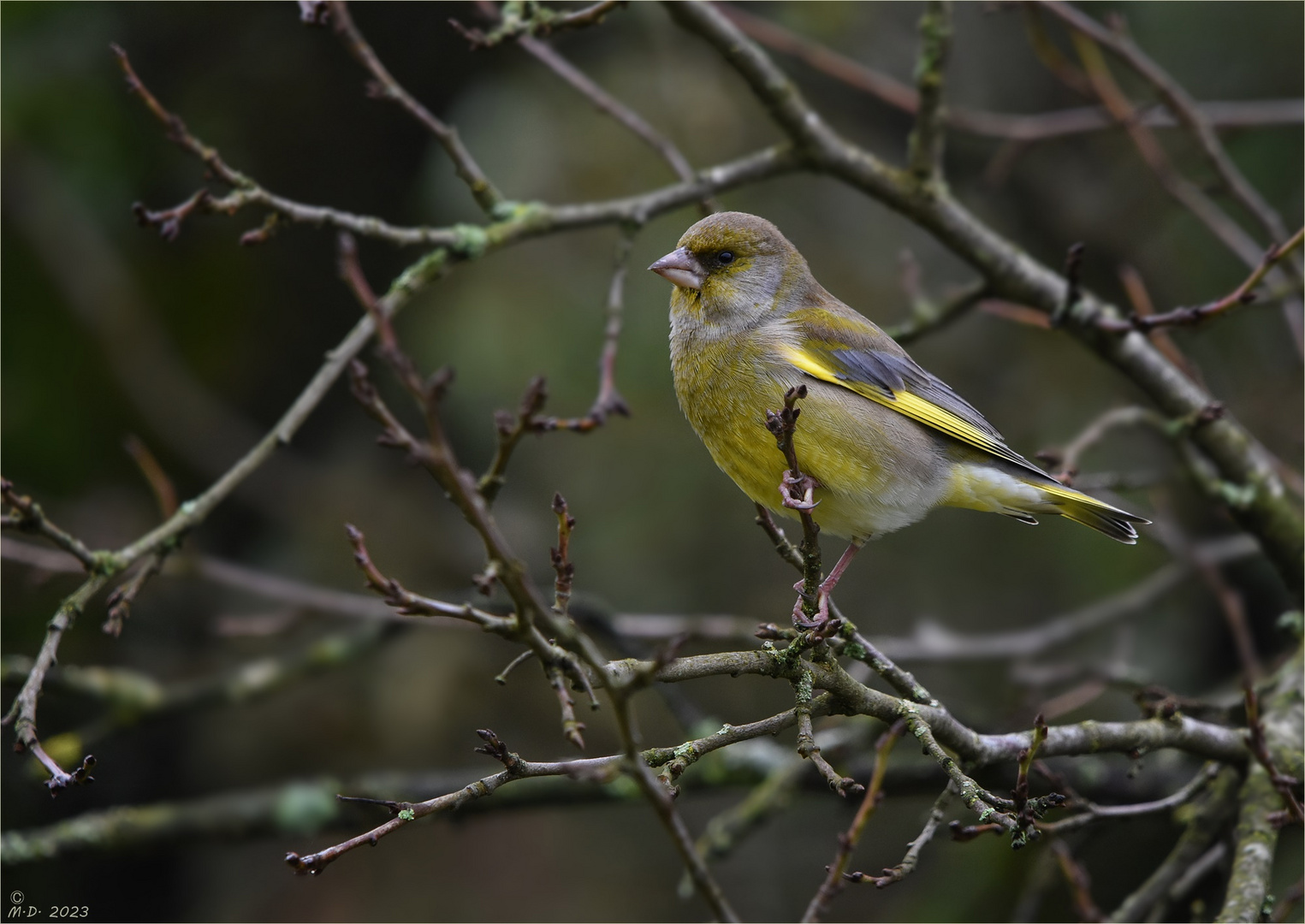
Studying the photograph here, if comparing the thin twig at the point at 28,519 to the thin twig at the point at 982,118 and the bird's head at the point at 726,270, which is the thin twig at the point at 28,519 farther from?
the thin twig at the point at 982,118

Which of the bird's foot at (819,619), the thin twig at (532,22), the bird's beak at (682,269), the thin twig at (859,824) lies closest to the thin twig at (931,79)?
the bird's beak at (682,269)

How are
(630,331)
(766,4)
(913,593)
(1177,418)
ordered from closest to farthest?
(1177,418) < (630,331) < (766,4) < (913,593)

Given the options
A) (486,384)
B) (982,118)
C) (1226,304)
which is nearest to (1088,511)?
(1226,304)

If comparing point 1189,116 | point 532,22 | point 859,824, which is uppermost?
point 1189,116

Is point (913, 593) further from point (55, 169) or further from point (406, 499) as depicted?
point (55, 169)

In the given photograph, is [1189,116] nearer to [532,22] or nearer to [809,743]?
[532,22]

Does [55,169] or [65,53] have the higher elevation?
[65,53]

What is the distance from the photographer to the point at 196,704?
15.8 feet

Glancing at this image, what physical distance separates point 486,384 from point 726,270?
283 centimetres

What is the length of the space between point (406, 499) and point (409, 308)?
1298mm

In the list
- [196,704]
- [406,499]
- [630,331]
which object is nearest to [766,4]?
[630,331]

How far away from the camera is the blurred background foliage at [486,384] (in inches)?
252

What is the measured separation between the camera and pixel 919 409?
13.6 feet

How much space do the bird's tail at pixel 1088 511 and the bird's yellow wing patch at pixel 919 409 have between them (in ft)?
0.25
